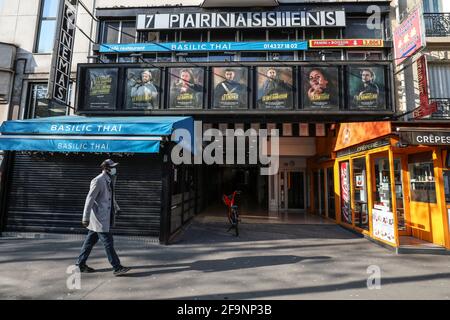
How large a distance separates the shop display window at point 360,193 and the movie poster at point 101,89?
8.77 metres

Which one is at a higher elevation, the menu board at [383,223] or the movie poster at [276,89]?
the movie poster at [276,89]

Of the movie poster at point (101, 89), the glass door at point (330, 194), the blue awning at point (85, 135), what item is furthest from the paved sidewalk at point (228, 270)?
the movie poster at point (101, 89)

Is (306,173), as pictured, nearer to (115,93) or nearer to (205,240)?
(205,240)

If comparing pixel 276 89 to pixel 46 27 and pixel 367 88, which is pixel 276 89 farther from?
pixel 46 27

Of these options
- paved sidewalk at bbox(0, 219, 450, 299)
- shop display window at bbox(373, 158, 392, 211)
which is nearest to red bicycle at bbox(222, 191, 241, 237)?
paved sidewalk at bbox(0, 219, 450, 299)

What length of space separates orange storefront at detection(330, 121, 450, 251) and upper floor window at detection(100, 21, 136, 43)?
9364 millimetres

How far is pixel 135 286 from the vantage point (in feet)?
13.3

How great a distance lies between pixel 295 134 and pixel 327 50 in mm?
3640

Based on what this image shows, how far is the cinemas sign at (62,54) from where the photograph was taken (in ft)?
28.1

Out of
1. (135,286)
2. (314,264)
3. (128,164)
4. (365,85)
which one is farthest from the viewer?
(365,85)

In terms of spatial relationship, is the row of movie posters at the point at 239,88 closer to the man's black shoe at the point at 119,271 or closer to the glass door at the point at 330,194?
the glass door at the point at 330,194

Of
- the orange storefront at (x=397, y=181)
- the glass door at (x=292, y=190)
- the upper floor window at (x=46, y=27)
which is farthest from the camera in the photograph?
the glass door at (x=292, y=190)

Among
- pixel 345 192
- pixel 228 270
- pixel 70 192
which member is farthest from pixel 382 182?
pixel 70 192

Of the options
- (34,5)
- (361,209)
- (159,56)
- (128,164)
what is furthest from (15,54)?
(361,209)
